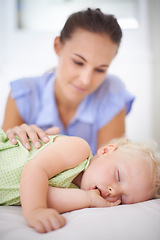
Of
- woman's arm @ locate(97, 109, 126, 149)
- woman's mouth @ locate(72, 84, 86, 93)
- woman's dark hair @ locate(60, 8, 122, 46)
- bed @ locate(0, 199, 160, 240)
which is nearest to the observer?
bed @ locate(0, 199, 160, 240)

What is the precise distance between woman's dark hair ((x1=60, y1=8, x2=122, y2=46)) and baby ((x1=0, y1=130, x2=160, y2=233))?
1.75ft

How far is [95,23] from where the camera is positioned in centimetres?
100

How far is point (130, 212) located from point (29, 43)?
4.42 feet

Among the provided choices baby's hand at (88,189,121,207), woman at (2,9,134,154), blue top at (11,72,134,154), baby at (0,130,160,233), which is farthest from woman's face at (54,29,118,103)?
baby's hand at (88,189,121,207)

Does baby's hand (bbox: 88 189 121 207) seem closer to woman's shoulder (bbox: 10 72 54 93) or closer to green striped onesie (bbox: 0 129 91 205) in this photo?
green striped onesie (bbox: 0 129 91 205)

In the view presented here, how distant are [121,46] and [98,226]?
1.34 m

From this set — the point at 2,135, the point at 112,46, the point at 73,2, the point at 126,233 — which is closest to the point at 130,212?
the point at 126,233

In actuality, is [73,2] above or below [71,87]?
above

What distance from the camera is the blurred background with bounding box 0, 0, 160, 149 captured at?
1.31 metres

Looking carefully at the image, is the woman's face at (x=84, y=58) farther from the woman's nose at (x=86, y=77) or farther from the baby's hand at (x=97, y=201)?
the baby's hand at (x=97, y=201)

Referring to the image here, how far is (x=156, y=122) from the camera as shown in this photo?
163 centimetres

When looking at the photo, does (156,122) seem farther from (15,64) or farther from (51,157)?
(51,157)

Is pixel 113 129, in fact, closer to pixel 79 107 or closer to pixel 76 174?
pixel 79 107

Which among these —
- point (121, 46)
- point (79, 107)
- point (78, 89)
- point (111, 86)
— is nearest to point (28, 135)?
point (78, 89)
